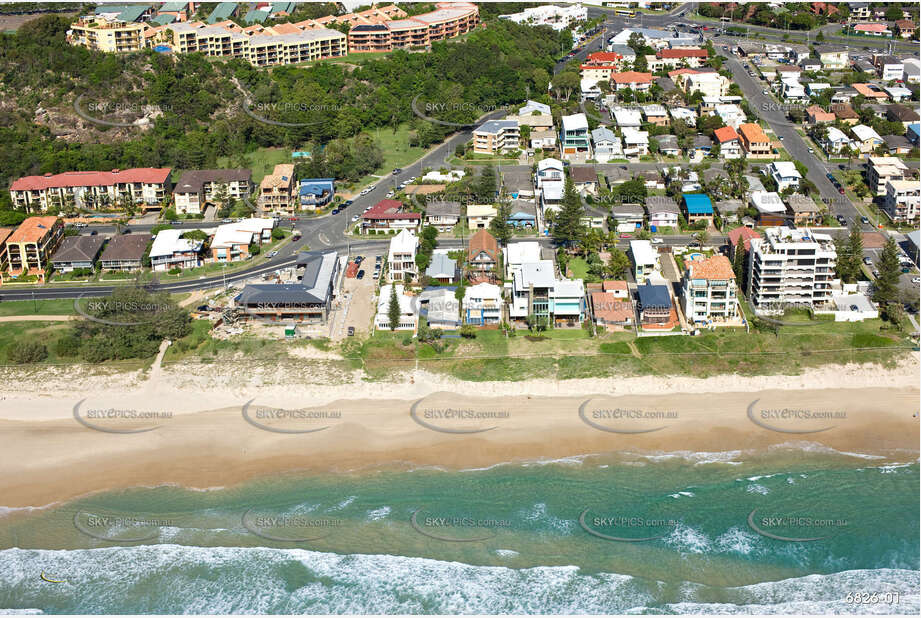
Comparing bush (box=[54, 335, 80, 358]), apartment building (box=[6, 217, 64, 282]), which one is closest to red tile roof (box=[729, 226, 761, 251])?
bush (box=[54, 335, 80, 358])

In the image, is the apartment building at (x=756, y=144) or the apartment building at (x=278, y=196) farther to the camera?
the apartment building at (x=756, y=144)

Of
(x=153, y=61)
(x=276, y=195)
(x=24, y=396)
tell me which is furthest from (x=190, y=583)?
(x=153, y=61)

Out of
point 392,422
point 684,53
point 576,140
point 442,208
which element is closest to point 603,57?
point 684,53

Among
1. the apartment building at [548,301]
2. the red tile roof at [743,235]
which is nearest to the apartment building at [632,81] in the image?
the red tile roof at [743,235]

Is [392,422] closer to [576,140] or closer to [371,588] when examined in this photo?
[371,588]

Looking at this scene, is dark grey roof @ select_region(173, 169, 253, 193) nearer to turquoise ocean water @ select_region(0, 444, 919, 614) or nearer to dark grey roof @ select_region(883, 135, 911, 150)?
turquoise ocean water @ select_region(0, 444, 919, 614)

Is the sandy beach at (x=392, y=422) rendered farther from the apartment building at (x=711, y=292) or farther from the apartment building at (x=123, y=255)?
the apartment building at (x=123, y=255)

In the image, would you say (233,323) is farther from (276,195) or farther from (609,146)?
(609,146)
